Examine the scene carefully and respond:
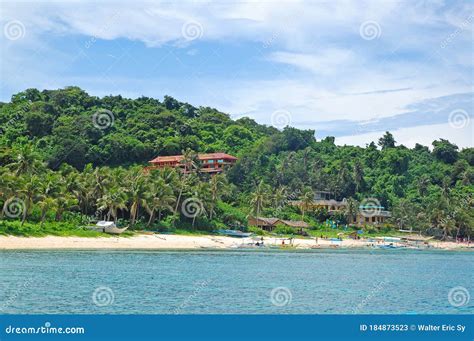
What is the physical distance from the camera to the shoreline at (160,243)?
56562mm

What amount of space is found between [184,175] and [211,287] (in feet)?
211

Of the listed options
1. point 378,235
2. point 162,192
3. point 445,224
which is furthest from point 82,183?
point 445,224

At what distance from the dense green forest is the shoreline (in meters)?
3.64

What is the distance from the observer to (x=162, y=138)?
12431cm

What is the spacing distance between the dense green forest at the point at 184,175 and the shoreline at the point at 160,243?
143 inches

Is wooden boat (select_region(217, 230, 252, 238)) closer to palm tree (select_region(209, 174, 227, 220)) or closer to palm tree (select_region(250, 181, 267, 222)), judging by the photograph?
palm tree (select_region(209, 174, 227, 220))

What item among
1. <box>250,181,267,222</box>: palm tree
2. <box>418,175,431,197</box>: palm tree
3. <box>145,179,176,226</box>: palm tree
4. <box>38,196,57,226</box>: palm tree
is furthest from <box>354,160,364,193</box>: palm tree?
<box>38,196,57,226</box>: palm tree

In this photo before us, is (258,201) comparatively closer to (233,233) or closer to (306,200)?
(233,233)

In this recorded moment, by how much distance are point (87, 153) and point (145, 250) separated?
158 ft

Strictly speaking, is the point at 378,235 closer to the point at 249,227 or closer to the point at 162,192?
the point at 249,227

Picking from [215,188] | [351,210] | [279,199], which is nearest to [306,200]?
[279,199]

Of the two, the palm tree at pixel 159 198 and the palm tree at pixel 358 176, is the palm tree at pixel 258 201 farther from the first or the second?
the palm tree at pixel 358 176

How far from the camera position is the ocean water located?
88.7 feet

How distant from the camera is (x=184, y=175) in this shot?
322 ft
